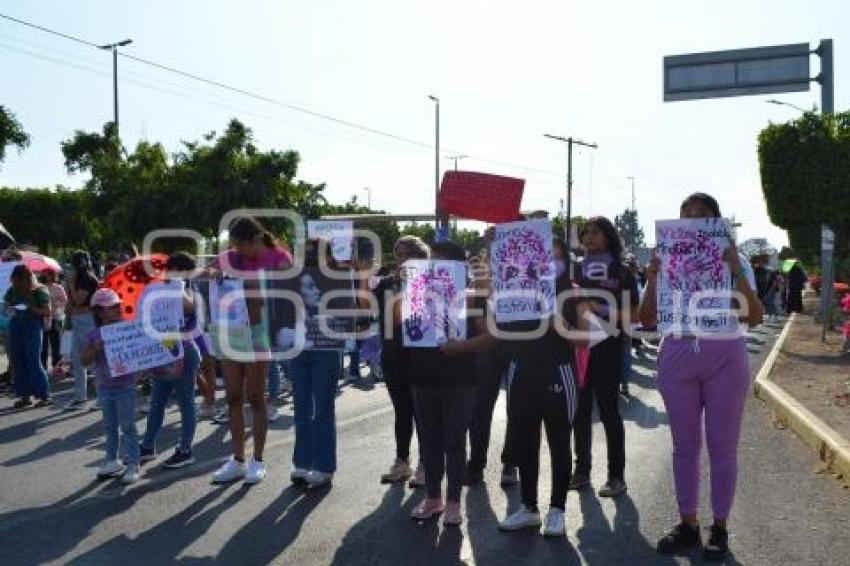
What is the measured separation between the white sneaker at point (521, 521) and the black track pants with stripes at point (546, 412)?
18cm

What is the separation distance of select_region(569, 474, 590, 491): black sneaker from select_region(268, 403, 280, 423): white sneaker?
12.7 ft

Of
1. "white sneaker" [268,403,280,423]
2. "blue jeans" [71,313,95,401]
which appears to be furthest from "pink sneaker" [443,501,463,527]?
"blue jeans" [71,313,95,401]

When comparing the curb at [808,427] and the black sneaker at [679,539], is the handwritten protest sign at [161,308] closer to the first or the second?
the black sneaker at [679,539]

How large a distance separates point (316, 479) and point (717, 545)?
2.77 metres

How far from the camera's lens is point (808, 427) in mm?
7883

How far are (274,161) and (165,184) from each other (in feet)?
13.7

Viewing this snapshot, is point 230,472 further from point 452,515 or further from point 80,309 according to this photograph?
point 80,309

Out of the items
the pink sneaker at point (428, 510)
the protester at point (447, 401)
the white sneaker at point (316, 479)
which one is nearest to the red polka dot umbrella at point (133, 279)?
the white sneaker at point (316, 479)

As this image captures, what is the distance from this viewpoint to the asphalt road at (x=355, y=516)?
4.87 metres

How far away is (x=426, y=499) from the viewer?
18.3 ft

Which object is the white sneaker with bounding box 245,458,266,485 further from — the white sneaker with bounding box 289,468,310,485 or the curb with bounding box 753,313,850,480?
the curb with bounding box 753,313,850,480

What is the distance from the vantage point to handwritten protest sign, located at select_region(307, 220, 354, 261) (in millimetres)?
7066

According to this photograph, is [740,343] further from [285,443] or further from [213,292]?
[285,443]

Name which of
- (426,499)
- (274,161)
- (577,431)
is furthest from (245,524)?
(274,161)
